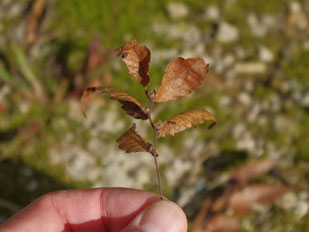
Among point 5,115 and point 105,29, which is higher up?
point 105,29

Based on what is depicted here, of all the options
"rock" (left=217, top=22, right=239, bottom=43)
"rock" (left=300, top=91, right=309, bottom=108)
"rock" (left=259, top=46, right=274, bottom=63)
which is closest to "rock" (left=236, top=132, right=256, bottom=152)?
"rock" (left=300, top=91, right=309, bottom=108)

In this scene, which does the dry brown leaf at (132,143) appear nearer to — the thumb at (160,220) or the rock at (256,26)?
the thumb at (160,220)

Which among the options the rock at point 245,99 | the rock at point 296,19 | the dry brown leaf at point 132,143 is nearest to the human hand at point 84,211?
the dry brown leaf at point 132,143

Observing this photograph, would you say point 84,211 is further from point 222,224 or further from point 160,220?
point 222,224

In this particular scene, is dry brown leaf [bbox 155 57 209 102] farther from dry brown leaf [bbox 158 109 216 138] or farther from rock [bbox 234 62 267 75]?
rock [bbox 234 62 267 75]

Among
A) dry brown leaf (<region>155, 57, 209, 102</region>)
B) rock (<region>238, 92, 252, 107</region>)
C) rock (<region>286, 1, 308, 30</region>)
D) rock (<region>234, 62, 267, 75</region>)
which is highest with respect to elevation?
dry brown leaf (<region>155, 57, 209, 102</region>)

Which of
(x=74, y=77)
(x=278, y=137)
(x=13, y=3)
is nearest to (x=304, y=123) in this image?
(x=278, y=137)

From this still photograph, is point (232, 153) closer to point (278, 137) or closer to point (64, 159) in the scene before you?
point (278, 137)
